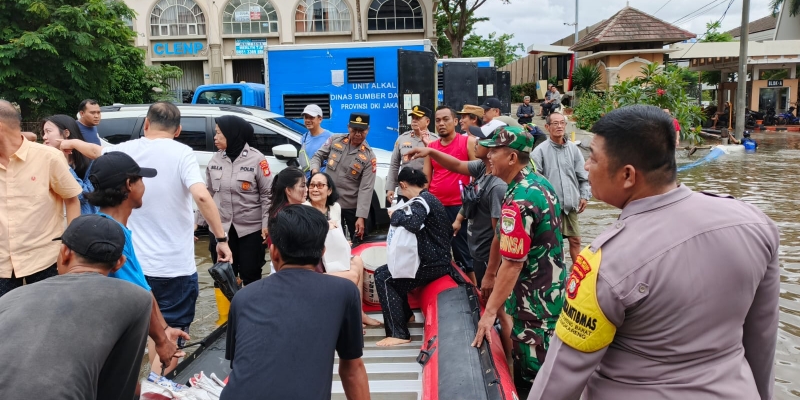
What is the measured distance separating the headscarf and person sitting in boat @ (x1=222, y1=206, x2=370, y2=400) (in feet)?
8.55

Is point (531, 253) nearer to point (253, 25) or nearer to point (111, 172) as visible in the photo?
point (111, 172)

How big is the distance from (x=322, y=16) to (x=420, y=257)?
28.6m

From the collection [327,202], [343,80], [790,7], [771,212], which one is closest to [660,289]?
[327,202]

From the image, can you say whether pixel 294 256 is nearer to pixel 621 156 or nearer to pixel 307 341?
pixel 307 341

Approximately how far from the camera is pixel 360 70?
31.4 feet

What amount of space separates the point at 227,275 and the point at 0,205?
1318mm

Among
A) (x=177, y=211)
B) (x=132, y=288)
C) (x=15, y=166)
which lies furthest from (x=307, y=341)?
(x=15, y=166)

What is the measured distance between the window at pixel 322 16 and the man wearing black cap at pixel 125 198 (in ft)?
96.8

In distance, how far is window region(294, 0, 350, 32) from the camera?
3097cm

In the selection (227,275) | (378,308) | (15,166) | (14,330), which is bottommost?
(378,308)

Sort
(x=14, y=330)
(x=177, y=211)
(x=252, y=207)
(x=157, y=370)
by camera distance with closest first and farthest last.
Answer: (x=14, y=330) < (x=157, y=370) < (x=177, y=211) < (x=252, y=207)

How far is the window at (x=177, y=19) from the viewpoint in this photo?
3102 cm

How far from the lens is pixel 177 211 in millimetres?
3723

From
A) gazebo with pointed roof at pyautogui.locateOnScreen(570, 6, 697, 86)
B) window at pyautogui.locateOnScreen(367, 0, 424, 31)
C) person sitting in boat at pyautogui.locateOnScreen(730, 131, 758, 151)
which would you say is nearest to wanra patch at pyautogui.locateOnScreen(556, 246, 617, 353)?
person sitting in boat at pyautogui.locateOnScreen(730, 131, 758, 151)
